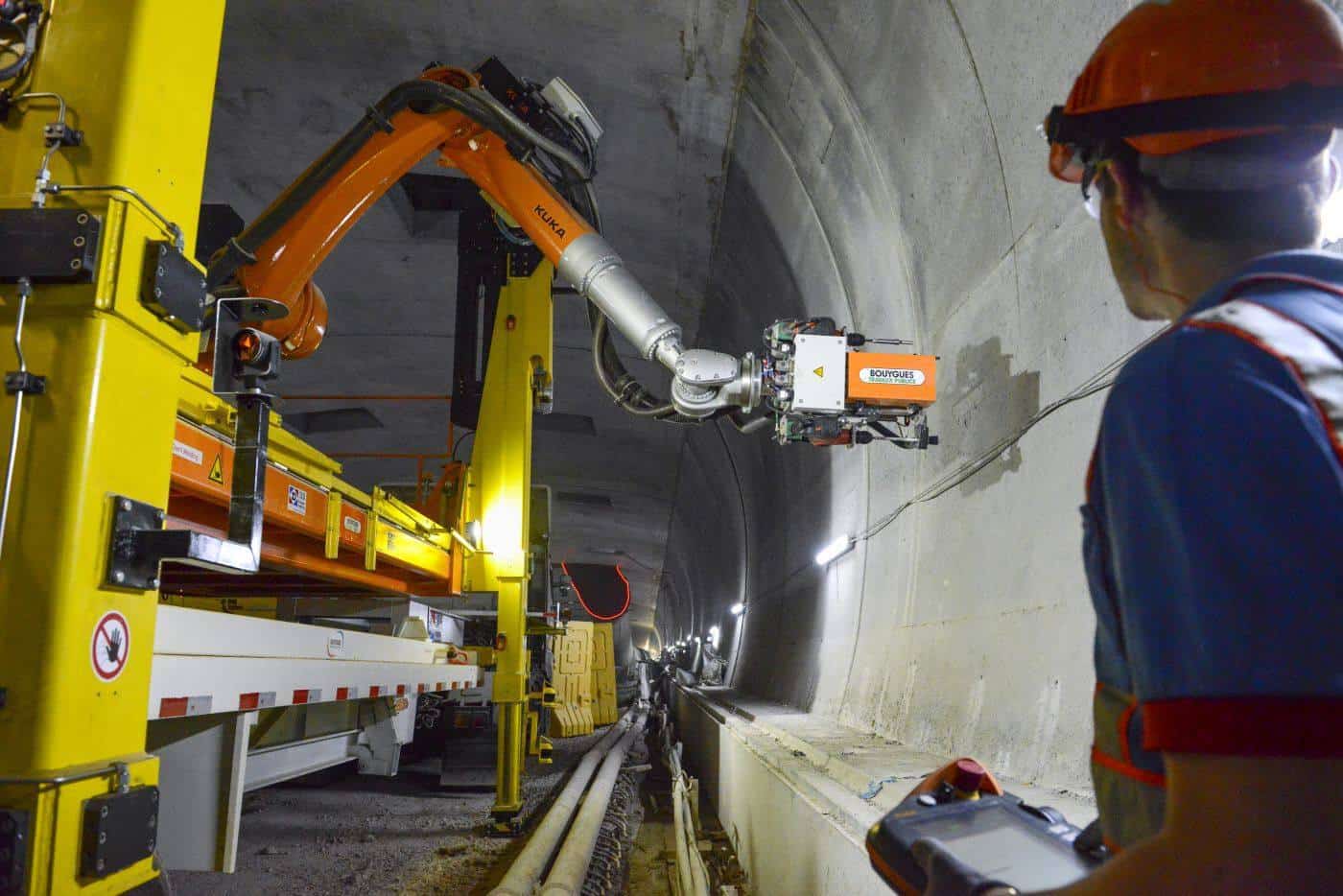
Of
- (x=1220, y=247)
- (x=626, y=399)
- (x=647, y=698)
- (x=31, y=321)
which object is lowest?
(x=647, y=698)

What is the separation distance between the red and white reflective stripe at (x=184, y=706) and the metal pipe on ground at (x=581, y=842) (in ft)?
6.70

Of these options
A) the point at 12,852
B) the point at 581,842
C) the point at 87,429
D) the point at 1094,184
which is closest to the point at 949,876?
the point at 1094,184

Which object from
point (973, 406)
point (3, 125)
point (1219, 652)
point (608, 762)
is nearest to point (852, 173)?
point (973, 406)

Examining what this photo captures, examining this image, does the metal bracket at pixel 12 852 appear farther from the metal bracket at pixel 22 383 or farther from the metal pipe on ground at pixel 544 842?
the metal pipe on ground at pixel 544 842

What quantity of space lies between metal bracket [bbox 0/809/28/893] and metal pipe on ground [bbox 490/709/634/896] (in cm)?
319

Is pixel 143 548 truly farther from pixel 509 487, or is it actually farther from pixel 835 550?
pixel 509 487

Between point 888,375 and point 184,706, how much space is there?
3113 millimetres

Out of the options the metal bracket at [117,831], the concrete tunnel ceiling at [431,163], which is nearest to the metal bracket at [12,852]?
the metal bracket at [117,831]

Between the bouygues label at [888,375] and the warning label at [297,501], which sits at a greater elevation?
the bouygues label at [888,375]

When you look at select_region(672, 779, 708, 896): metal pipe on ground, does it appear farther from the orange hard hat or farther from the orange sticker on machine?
the orange hard hat

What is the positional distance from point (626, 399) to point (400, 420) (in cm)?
917

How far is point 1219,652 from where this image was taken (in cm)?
71

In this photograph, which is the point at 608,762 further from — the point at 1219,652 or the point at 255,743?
the point at 1219,652

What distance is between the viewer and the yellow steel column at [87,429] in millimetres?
1693
